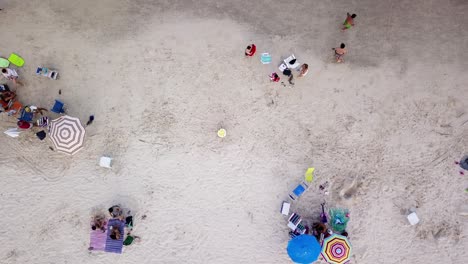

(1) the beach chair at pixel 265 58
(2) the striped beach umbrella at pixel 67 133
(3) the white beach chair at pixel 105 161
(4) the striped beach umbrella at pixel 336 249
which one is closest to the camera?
(4) the striped beach umbrella at pixel 336 249

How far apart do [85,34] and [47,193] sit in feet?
15.9

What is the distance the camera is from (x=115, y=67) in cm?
1173

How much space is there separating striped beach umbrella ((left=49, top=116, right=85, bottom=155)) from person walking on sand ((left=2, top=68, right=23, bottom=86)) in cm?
189

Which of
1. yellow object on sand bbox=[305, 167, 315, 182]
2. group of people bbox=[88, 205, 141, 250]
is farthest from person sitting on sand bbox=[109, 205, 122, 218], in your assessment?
yellow object on sand bbox=[305, 167, 315, 182]

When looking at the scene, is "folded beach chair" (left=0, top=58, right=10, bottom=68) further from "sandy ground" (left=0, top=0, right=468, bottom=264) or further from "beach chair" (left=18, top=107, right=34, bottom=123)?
"beach chair" (left=18, top=107, right=34, bottom=123)

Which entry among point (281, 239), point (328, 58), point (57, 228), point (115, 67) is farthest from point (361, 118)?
point (57, 228)

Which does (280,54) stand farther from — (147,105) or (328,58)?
(147,105)

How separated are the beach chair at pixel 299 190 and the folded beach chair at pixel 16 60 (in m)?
8.84

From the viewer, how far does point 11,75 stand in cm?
1128

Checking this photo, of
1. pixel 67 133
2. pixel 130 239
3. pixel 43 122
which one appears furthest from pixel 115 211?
pixel 43 122

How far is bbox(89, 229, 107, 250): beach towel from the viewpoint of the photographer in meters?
11.1

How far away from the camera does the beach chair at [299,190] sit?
37.0 feet

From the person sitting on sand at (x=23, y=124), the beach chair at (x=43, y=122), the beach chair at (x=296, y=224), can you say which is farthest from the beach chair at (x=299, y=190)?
the person sitting on sand at (x=23, y=124)

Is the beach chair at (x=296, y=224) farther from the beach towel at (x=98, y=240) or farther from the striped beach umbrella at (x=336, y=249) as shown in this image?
the beach towel at (x=98, y=240)
